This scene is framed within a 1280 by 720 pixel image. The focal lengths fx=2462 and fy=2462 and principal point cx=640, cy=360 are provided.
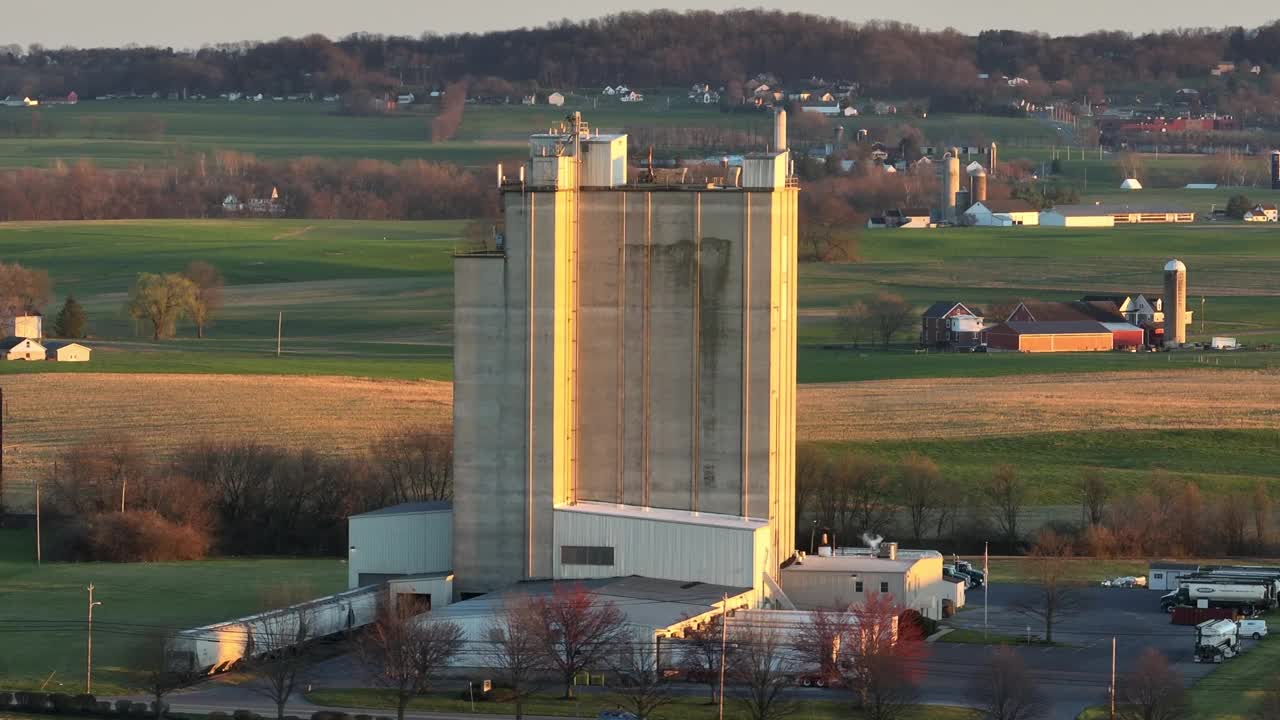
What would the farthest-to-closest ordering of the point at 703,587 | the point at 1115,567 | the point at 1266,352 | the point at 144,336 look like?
the point at 144,336, the point at 1266,352, the point at 1115,567, the point at 703,587

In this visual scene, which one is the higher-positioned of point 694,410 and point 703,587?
point 694,410

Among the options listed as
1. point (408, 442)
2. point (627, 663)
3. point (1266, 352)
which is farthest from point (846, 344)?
point (627, 663)

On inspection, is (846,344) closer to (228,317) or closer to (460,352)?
(228,317)

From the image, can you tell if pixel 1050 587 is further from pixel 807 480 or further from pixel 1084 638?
pixel 807 480

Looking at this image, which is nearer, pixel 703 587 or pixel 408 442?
pixel 703 587

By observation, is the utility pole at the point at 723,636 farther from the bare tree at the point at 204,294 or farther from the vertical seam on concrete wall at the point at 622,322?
the bare tree at the point at 204,294

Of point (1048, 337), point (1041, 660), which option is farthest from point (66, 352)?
point (1041, 660)

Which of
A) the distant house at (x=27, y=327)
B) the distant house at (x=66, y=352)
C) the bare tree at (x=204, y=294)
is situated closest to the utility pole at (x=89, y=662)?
the distant house at (x=66, y=352)
